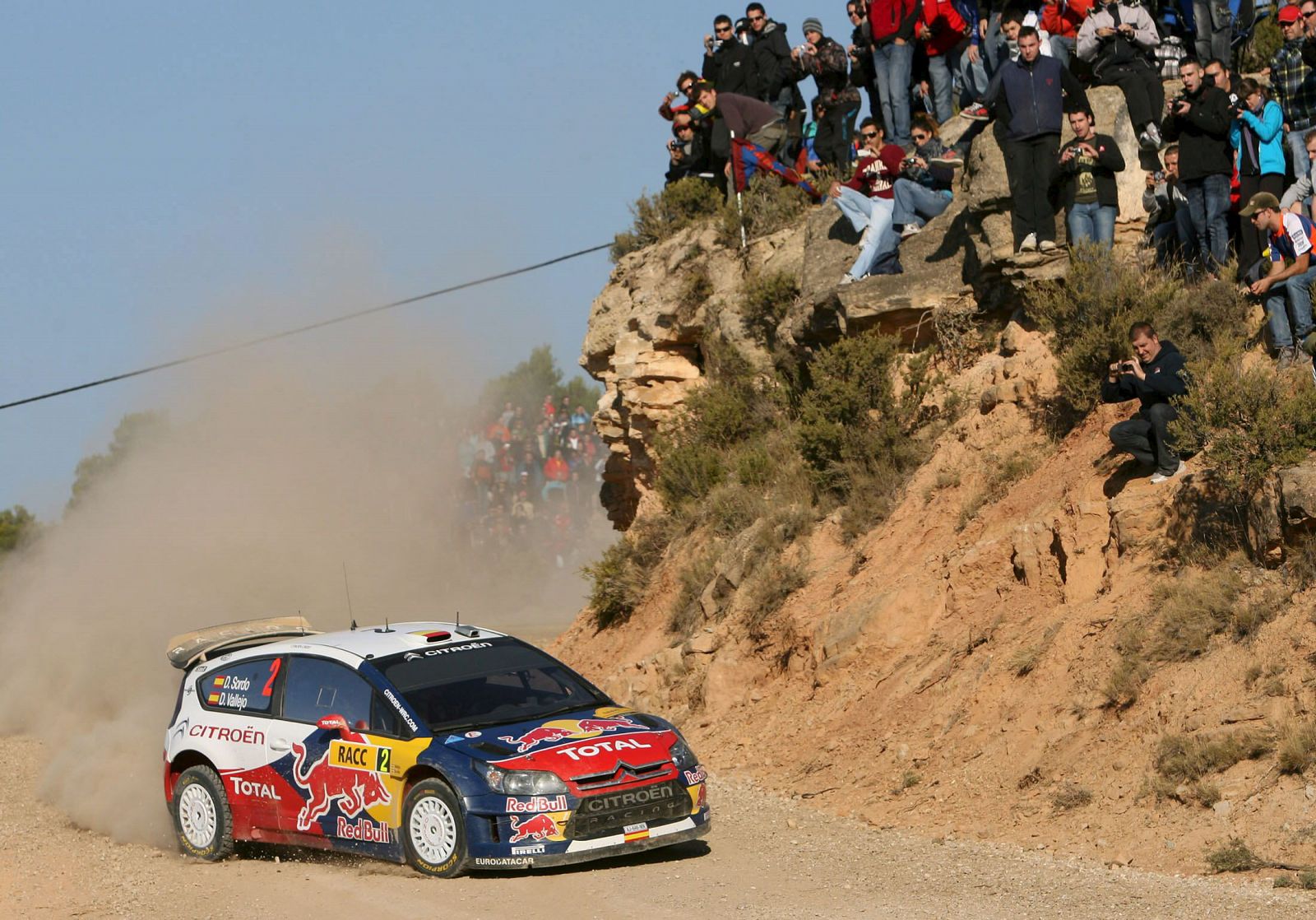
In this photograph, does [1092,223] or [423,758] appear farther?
[1092,223]

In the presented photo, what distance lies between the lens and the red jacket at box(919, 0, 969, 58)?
60.1 feet

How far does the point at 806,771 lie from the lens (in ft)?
41.5

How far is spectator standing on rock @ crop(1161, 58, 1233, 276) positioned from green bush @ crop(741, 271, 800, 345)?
635 centimetres

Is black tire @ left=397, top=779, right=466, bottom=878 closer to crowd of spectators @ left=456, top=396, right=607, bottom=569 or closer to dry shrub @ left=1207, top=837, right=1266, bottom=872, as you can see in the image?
dry shrub @ left=1207, top=837, right=1266, bottom=872

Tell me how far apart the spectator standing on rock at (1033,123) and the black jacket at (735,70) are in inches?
230

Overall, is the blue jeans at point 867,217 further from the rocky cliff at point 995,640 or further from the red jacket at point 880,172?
the rocky cliff at point 995,640

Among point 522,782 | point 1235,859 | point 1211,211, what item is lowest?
point 1235,859

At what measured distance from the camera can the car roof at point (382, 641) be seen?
10.6 metres

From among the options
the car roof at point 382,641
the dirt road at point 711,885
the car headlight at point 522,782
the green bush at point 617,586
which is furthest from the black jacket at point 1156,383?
the green bush at point 617,586

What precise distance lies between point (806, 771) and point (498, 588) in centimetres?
2458

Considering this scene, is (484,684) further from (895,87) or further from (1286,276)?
(895,87)

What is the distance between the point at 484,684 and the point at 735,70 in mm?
12626

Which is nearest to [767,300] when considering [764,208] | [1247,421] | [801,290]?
[801,290]

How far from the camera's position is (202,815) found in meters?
10.9
